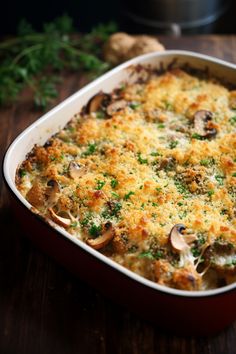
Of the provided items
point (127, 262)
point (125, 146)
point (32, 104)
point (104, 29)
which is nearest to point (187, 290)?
point (127, 262)

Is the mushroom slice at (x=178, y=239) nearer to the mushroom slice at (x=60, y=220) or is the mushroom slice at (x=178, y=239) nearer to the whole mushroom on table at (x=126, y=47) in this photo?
the mushroom slice at (x=60, y=220)

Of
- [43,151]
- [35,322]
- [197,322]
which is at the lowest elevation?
[35,322]

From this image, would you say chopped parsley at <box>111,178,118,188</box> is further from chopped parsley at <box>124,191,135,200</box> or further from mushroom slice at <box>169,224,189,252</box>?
mushroom slice at <box>169,224,189,252</box>

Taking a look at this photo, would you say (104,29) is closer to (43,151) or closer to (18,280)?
(43,151)

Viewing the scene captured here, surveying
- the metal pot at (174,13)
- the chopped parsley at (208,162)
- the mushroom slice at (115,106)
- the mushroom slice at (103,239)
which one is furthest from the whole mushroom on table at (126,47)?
the mushroom slice at (103,239)

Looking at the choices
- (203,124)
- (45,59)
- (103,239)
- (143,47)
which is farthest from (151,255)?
(45,59)

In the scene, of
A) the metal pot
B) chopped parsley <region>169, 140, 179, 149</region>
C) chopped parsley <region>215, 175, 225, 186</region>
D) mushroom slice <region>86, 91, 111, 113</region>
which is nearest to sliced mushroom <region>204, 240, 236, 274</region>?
chopped parsley <region>215, 175, 225, 186</region>

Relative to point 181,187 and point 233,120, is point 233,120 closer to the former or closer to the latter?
point 233,120
